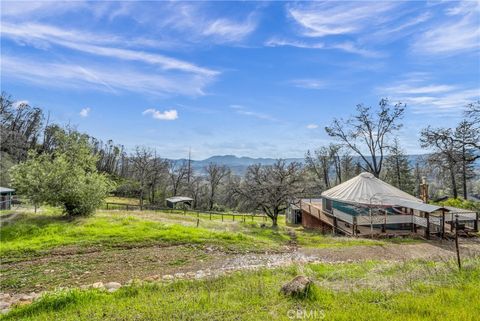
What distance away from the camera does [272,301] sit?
531 centimetres

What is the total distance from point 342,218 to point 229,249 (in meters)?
11.5

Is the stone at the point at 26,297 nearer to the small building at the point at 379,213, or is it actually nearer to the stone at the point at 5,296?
the stone at the point at 5,296

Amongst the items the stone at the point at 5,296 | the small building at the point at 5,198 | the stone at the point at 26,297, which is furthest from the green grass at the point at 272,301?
the small building at the point at 5,198

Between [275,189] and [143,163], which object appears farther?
[143,163]

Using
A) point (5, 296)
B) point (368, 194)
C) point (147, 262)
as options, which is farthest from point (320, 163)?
point (5, 296)

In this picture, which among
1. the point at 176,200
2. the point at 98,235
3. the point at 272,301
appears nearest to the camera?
the point at 272,301

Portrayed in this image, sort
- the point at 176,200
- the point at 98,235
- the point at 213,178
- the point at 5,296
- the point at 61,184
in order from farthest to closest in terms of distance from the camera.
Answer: the point at 213,178
the point at 176,200
the point at 61,184
the point at 98,235
the point at 5,296

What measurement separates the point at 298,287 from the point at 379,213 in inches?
654

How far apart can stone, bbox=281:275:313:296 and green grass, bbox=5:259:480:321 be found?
12cm

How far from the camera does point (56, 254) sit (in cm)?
1093

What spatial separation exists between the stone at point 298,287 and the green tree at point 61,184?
14.3 metres

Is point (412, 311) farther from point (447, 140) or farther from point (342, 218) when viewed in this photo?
point (447, 140)

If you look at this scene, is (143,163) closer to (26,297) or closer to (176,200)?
(176,200)

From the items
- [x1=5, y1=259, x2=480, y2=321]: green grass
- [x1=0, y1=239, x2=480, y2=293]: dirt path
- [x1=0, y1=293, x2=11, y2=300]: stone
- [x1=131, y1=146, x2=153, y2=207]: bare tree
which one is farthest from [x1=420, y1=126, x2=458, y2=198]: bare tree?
[x1=131, y1=146, x2=153, y2=207]: bare tree
